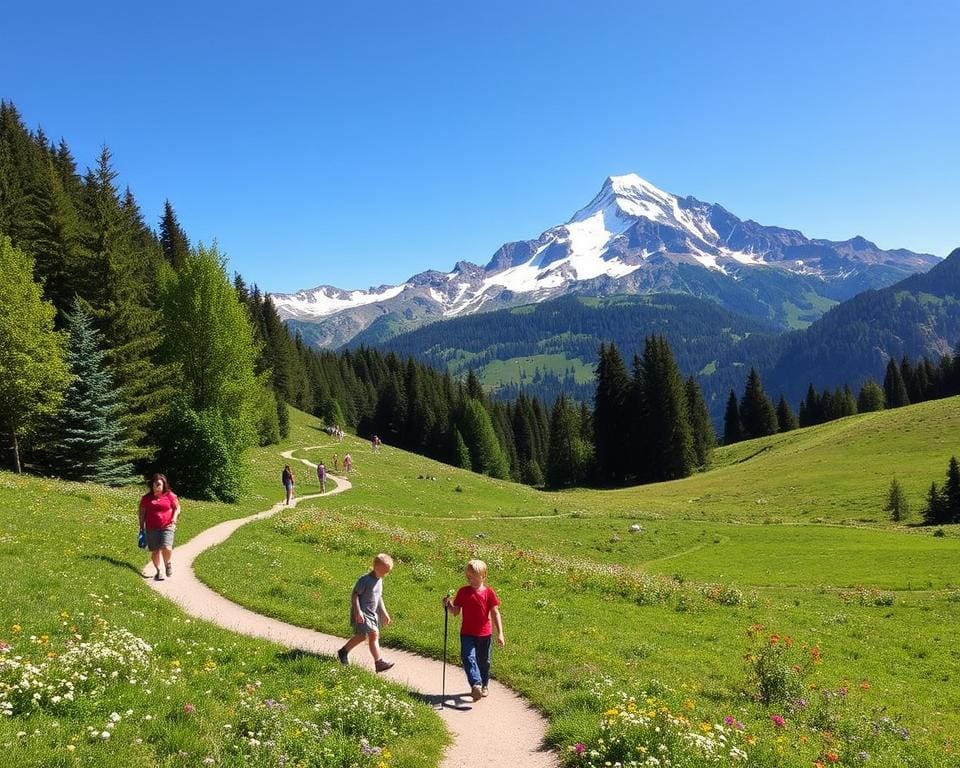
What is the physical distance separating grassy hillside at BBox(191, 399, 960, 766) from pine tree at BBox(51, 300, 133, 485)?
1166cm

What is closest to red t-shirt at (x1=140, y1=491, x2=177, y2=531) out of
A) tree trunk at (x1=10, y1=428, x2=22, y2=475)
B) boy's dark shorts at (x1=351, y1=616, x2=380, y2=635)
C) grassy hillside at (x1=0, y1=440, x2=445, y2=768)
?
grassy hillside at (x1=0, y1=440, x2=445, y2=768)

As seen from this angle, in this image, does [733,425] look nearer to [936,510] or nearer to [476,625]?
[936,510]

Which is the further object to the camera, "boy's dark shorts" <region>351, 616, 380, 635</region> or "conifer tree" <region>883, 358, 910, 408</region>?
"conifer tree" <region>883, 358, 910, 408</region>

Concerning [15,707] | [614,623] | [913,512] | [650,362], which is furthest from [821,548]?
[650,362]

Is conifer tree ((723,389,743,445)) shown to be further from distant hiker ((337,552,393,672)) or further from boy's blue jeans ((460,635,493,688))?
distant hiker ((337,552,393,672))

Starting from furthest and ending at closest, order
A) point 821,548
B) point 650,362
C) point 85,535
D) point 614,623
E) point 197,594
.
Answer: point 650,362
point 821,548
point 85,535
point 614,623
point 197,594

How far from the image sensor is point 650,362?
98.1m

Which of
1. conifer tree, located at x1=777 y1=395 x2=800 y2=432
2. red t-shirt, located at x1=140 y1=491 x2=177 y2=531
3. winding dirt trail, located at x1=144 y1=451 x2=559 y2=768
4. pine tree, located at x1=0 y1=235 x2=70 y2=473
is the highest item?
pine tree, located at x1=0 y1=235 x2=70 y2=473

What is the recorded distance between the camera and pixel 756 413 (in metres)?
134

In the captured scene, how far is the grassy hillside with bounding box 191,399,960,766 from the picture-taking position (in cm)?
1164

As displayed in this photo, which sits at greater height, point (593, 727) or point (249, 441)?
point (249, 441)

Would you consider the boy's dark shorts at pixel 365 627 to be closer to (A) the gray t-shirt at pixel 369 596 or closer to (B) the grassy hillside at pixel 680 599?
(A) the gray t-shirt at pixel 369 596

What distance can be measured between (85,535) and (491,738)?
1756cm

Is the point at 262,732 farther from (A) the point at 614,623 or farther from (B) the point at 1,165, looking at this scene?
(B) the point at 1,165
